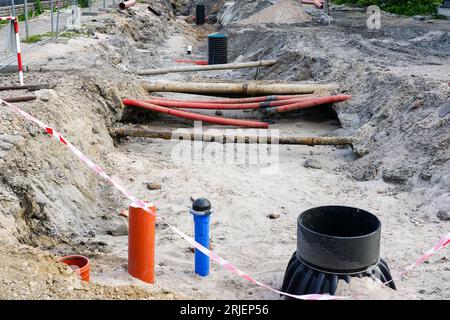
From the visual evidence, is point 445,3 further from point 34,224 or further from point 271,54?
point 34,224

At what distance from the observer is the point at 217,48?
16.4 metres

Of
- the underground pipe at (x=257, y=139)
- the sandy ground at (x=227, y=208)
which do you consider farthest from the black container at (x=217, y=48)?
the underground pipe at (x=257, y=139)

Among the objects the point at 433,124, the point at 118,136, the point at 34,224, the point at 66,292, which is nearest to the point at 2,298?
the point at 66,292

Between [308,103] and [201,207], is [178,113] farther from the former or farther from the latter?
[201,207]

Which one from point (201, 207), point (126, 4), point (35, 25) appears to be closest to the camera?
point (201, 207)

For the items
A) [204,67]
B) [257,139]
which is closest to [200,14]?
[204,67]

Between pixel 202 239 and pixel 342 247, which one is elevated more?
pixel 342 247

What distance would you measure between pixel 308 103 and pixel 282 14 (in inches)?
412

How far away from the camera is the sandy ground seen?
5.06 m

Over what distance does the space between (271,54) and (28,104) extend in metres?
9.42

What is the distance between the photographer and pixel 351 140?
900 centimetres

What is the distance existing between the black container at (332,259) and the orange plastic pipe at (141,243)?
1220 millimetres

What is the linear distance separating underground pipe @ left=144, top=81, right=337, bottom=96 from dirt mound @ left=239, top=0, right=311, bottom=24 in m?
8.96

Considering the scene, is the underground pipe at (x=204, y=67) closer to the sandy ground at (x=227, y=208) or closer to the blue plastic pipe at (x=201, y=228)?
the sandy ground at (x=227, y=208)
